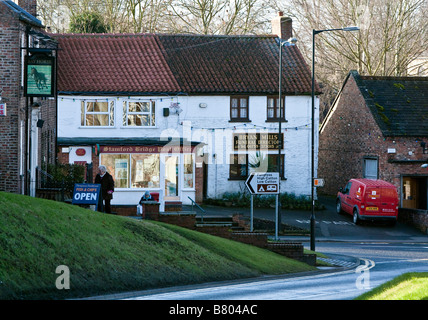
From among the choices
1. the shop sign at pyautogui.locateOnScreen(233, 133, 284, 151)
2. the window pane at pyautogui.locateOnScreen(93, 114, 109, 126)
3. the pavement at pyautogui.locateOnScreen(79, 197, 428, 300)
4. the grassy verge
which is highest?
the window pane at pyautogui.locateOnScreen(93, 114, 109, 126)

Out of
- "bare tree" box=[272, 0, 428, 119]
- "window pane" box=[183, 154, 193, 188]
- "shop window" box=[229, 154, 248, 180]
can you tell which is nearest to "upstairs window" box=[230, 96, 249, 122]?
"shop window" box=[229, 154, 248, 180]

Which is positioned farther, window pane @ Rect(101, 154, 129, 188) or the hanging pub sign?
window pane @ Rect(101, 154, 129, 188)

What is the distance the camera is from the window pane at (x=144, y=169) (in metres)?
39.7

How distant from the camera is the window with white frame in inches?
1610

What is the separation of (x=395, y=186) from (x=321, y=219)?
4530 millimetres

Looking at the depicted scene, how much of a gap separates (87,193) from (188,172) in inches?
748

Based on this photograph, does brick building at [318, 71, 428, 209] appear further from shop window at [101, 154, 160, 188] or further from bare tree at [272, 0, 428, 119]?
shop window at [101, 154, 160, 188]

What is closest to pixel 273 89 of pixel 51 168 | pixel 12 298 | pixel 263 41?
pixel 263 41

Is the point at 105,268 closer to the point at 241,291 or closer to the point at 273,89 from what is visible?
the point at 241,291

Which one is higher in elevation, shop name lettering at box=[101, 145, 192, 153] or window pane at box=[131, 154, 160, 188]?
shop name lettering at box=[101, 145, 192, 153]

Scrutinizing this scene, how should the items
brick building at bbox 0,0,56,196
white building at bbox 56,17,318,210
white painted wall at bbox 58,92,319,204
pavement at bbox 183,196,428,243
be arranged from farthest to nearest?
white painted wall at bbox 58,92,319,204 → white building at bbox 56,17,318,210 → pavement at bbox 183,196,428,243 → brick building at bbox 0,0,56,196

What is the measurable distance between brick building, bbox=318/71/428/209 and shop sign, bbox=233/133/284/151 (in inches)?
226

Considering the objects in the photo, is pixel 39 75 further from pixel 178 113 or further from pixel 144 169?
pixel 178 113

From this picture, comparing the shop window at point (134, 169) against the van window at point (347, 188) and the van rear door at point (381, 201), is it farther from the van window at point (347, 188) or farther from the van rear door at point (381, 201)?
the van rear door at point (381, 201)
